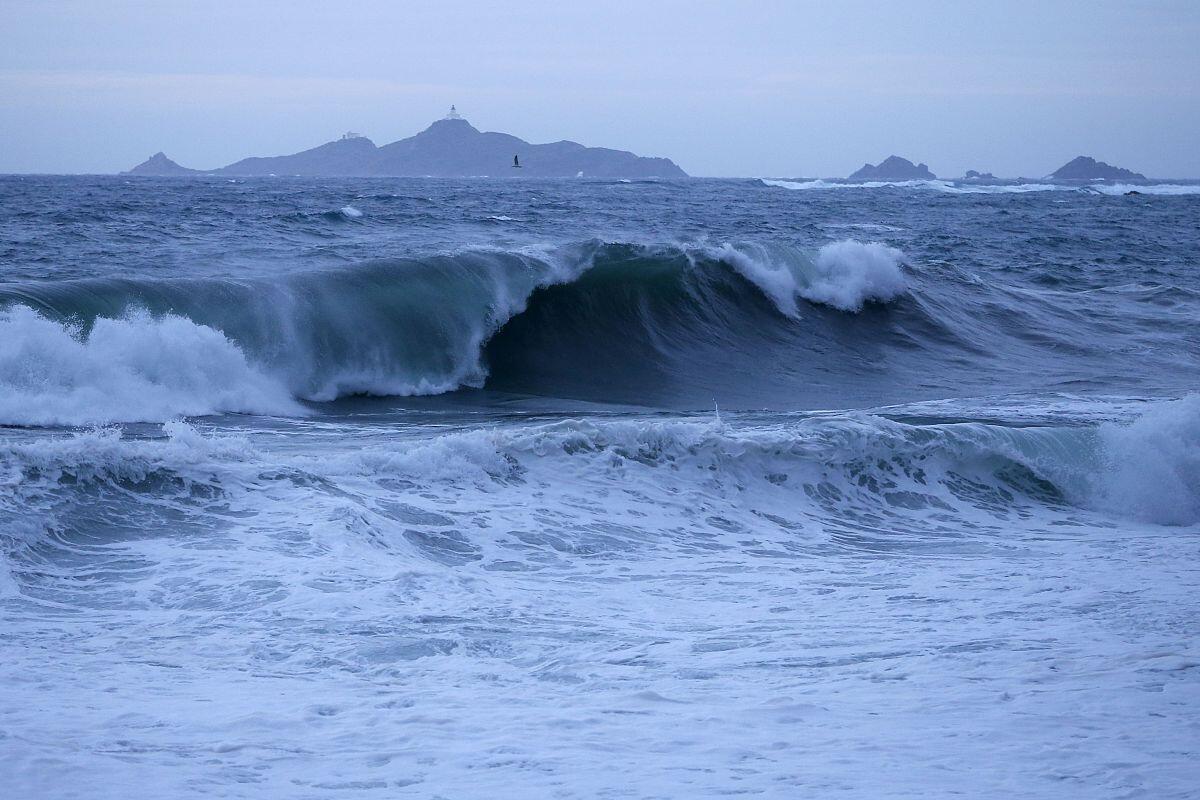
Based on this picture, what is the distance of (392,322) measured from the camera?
484 inches

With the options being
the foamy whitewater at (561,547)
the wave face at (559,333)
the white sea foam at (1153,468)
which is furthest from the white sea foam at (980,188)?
the white sea foam at (1153,468)

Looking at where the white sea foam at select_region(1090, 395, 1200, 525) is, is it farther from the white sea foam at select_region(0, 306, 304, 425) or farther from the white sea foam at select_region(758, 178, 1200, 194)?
the white sea foam at select_region(758, 178, 1200, 194)

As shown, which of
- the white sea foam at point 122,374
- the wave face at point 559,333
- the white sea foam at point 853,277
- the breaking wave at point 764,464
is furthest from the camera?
the white sea foam at point 853,277

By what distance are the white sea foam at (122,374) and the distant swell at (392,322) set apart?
0.6 inches

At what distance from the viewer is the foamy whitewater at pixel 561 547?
11.3 ft

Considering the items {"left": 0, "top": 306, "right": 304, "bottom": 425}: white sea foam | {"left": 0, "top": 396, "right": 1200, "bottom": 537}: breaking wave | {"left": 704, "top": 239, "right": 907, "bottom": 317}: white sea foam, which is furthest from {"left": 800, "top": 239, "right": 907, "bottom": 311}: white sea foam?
{"left": 0, "top": 306, "right": 304, "bottom": 425}: white sea foam

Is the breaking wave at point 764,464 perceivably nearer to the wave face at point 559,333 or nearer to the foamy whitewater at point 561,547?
the foamy whitewater at point 561,547

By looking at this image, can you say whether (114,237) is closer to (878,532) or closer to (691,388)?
(691,388)

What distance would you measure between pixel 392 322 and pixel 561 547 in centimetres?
670

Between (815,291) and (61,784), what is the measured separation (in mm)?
14806

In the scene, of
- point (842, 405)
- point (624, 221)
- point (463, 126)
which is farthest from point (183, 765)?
point (463, 126)

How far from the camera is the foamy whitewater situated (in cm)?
345

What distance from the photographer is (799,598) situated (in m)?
5.40

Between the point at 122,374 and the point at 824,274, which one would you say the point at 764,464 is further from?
the point at 824,274
